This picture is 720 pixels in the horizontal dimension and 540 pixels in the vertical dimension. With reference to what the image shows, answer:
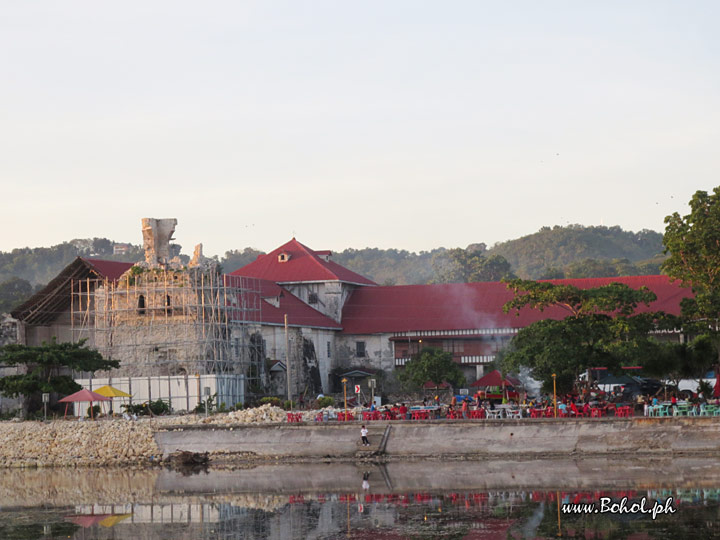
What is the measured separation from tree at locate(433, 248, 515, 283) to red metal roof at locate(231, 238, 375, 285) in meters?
36.2

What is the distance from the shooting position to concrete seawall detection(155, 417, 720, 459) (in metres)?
35.9

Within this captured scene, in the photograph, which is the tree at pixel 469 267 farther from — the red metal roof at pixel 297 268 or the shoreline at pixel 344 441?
the shoreline at pixel 344 441

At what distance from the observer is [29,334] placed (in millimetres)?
55281

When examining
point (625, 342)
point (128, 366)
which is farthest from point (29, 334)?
point (625, 342)

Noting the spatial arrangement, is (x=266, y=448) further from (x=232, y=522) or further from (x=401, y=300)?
(x=401, y=300)

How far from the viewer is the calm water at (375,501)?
24.2 meters

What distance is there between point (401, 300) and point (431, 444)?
28027 mm

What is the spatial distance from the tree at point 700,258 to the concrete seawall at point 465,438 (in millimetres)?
5099

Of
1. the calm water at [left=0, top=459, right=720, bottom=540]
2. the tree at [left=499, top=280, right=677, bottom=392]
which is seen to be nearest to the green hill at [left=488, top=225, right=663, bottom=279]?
the tree at [left=499, top=280, right=677, bottom=392]

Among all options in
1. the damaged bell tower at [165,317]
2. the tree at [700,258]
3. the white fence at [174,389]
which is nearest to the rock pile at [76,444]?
the white fence at [174,389]

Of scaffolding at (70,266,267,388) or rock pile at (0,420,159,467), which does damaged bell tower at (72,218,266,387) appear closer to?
scaffolding at (70,266,267,388)

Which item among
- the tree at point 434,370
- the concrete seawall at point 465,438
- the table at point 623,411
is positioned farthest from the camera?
the tree at point 434,370

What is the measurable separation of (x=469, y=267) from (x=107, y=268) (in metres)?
64.9

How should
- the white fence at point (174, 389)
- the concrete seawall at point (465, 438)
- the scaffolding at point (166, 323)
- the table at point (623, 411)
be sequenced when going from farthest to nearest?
the scaffolding at point (166, 323), the white fence at point (174, 389), the table at point (623, 411), the concrete seawall at point (465, 438)
